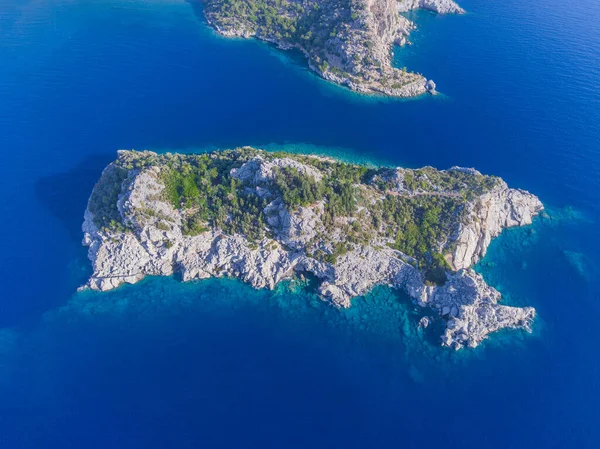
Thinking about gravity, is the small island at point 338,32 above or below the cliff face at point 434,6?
below

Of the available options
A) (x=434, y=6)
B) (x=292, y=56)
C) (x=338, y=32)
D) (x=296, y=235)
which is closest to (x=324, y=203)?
(x=296, y=235)

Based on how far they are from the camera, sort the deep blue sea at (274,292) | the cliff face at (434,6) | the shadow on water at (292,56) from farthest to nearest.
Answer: the cliff face at (434,6)
the shadow on water at (292,56)
the deep blue sea at (274,292)

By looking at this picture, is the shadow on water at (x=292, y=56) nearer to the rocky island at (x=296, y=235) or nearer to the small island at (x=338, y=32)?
the small island at (x=338, y=32)

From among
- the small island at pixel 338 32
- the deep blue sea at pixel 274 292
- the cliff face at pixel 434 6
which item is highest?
the cliff face at pixel 434 6

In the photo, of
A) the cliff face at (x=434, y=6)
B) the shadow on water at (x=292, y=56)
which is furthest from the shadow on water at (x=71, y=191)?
the cliff face at (x=434, y=6)

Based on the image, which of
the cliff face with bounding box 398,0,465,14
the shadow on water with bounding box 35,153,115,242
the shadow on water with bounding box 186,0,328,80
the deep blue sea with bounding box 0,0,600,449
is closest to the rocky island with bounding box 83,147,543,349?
the deep blue sea with bounding box 0,0,600,449
